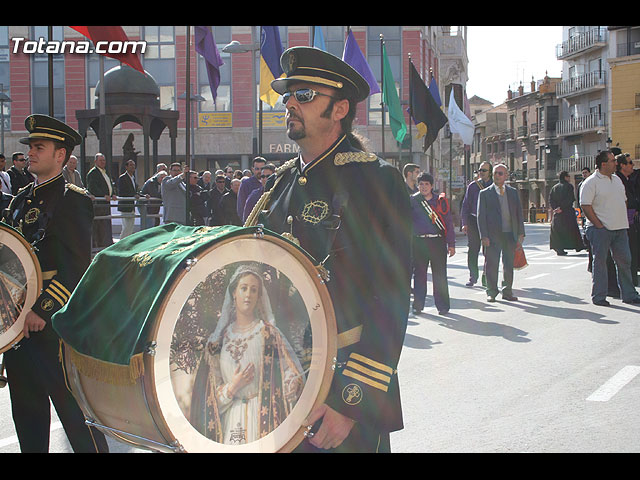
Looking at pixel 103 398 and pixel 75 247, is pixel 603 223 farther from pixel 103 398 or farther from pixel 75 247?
pixel 103 398

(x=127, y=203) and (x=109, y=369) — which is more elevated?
(x=127, y=203)

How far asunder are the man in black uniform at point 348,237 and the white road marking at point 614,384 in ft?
12.6

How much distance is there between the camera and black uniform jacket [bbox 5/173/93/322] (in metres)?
3.95

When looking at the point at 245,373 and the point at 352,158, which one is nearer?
the point at 245,373

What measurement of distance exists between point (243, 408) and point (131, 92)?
21.5 metres

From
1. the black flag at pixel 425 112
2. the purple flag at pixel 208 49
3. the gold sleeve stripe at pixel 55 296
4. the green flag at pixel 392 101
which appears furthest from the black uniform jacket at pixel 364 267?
the green flag at pixel 392 101

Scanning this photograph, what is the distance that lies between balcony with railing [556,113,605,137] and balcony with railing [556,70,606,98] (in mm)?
2119

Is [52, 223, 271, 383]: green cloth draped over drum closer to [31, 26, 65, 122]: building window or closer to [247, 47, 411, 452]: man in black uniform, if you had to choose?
[247, 47, 411, 452]: man in black uniform

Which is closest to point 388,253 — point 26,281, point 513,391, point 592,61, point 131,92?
point 26,281

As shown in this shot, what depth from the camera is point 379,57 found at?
141ft

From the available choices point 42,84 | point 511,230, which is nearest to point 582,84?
point 42,84

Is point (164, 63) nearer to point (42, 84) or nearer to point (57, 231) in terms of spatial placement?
point (42, 84)

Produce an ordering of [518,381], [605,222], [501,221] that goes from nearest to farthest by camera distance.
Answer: [518,381] → [605,222] → [501,221]

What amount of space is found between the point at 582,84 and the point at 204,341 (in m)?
70.3
